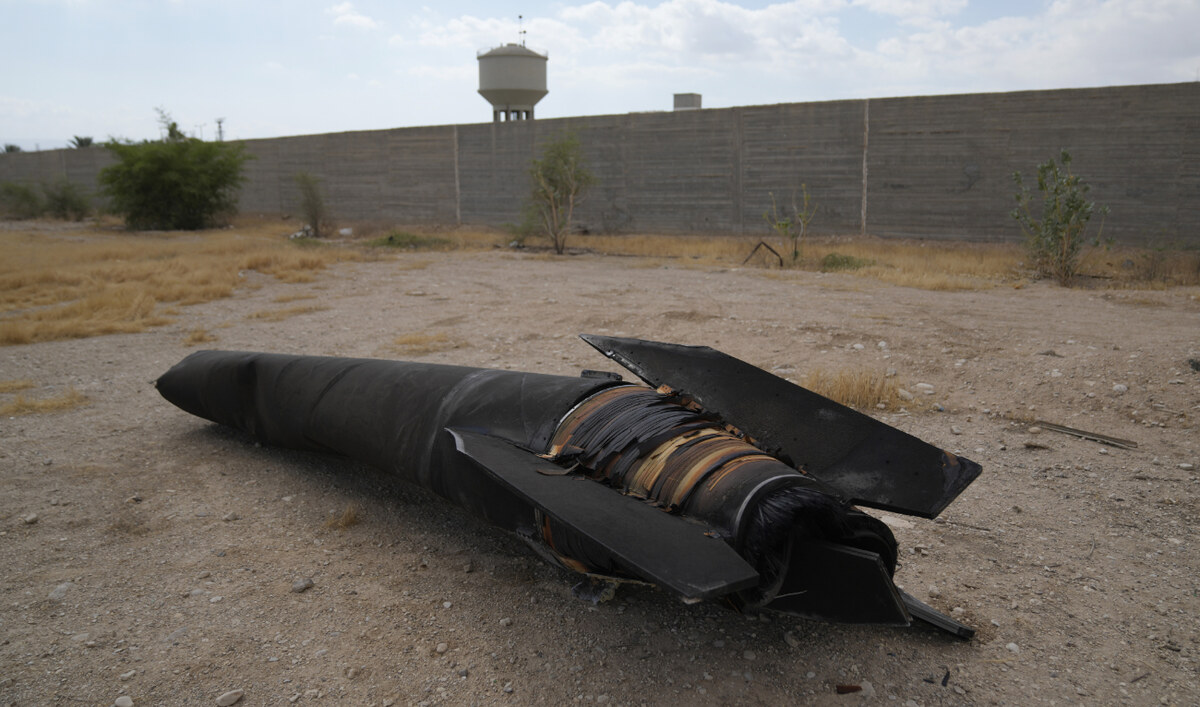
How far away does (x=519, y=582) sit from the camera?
2.50 metres

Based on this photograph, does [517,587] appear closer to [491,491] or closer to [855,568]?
[491,491]

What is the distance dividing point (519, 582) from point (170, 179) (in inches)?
863

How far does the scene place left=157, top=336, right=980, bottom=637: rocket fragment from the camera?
1.84 meters

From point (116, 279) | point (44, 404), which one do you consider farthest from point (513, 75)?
point (44, 404)

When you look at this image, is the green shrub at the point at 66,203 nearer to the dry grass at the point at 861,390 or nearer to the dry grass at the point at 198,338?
the dry grass at the point at 198,338

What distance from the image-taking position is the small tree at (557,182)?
15266mm

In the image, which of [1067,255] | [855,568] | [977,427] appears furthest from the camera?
[1067,255]

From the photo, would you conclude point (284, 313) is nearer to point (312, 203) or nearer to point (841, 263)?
point (841, 263)

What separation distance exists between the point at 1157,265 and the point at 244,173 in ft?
86.3

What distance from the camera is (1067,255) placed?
32.2 feet

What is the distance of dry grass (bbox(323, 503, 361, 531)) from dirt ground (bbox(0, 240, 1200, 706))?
2.8 inches

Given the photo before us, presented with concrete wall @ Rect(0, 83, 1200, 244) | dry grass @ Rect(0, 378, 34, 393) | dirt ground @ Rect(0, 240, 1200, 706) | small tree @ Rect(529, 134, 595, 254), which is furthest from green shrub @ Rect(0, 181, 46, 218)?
dirt ground @ Rect(0, 240, 1200, 706)

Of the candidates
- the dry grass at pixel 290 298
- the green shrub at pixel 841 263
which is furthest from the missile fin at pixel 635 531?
the green shrub at pixel 841 263

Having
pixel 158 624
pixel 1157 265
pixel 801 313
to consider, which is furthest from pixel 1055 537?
pixel 1157 265
